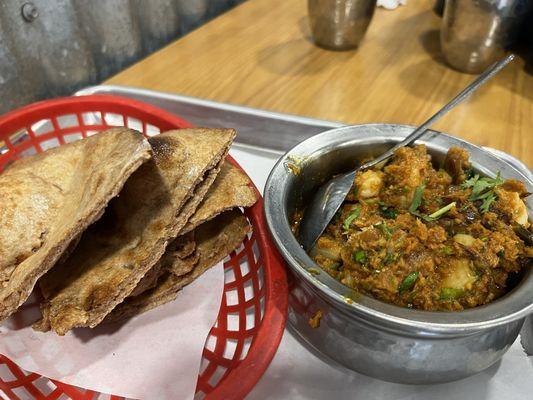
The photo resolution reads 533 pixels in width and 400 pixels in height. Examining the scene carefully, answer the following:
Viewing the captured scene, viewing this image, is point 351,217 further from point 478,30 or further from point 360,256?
point 478,30

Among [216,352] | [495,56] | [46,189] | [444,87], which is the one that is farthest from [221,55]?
[216,352]

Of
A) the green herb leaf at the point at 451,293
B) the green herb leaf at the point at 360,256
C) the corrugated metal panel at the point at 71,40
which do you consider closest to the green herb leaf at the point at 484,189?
the green herb leaf at the point at 451,293

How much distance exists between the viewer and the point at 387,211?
140cm

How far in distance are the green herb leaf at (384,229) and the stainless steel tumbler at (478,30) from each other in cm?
163

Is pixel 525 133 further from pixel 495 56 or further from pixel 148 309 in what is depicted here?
pixel 148 309

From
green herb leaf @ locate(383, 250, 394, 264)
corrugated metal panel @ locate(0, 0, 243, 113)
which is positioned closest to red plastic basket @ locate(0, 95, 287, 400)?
green herb leaf @ locate(383, 250, 394, 264)

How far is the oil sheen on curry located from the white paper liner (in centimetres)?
44

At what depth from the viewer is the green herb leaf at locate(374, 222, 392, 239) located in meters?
1.27

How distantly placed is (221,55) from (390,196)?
5.60 ft

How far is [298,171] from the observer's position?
145cm

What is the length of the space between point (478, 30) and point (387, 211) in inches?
61.3

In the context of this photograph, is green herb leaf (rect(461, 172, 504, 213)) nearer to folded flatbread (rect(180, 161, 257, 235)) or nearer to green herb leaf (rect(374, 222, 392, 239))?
green herb leaf (rect(374, 222, 392, 239))

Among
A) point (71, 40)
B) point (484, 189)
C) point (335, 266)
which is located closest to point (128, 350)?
point (335, 266)

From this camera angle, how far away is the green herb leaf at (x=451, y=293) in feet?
3.96
